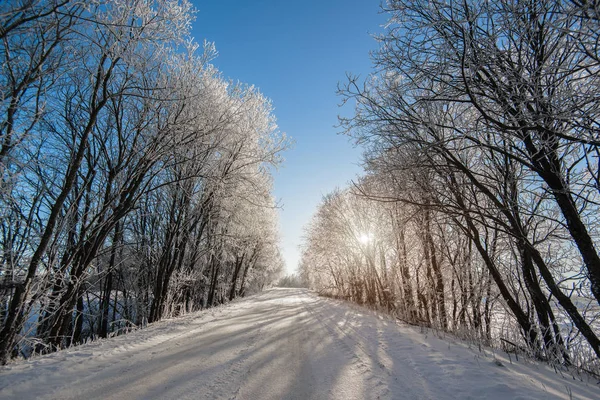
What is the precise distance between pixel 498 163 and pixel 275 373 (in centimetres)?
658

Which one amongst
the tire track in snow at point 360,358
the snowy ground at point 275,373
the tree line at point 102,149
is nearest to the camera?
the snowy ground at point 275,373

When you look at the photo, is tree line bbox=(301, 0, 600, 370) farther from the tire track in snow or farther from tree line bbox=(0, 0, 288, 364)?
tree line bbox=(0, 0, 288, 364)

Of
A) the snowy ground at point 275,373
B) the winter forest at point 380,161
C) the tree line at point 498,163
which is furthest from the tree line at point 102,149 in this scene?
Answer: the tree line at point 498,163

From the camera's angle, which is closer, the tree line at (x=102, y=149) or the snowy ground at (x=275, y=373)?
the snowy ground at (x=275, y=373)

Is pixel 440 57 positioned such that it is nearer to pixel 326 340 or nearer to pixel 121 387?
pixel 326 340

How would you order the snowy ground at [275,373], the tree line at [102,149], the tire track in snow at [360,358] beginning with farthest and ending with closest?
the tree line at [102,149] → the tire track in snow at [360,358] → the snowy ground at [275,373]

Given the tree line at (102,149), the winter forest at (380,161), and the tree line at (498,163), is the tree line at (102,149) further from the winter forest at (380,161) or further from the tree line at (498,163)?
the tree line at (498,163)

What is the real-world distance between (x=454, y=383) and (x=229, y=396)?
2.54 m

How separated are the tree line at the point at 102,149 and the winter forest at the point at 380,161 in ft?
0.23

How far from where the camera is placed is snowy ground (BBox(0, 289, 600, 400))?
2721mm

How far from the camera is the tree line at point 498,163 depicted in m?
2.95

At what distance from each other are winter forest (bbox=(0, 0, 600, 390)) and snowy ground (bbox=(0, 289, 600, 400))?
1.26 metres

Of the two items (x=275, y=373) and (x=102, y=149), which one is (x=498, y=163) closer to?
(x=275, y=373)

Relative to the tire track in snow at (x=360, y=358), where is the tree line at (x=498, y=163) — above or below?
above
